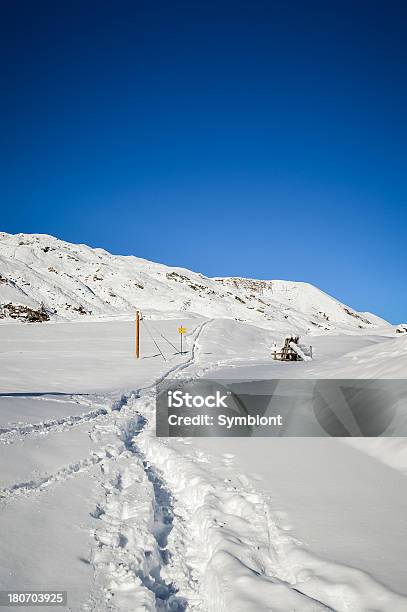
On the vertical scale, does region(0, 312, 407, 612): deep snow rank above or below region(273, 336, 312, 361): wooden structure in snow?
below

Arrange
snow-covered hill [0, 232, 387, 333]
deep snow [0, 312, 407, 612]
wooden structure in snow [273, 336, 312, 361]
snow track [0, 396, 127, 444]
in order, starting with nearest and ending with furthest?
deep snow [0, 312, 407, 612] → snow track [0, 396, 127, 444] → wooden structure in snow [273, 336, 312, 361] → snow-covered hill [0, 232, 387, 333]

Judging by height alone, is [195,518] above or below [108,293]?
below

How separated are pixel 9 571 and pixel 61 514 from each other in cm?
111

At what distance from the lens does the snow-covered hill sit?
52938 millimetres

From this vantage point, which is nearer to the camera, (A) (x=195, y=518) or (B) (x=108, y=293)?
(A) (x=195, y=518)

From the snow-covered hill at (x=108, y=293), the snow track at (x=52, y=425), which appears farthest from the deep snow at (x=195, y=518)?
the snow-covered hill at (x=108, y=293)

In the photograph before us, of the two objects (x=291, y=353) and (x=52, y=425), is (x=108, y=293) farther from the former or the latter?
(x=52, y=425)

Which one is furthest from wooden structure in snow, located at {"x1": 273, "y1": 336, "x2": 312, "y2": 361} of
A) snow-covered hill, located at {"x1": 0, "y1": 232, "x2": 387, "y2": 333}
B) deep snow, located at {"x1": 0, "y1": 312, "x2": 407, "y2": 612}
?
snow-covered hill, located at {"x1": 0, "y1": 232, "x2": 387, "y2": 333}

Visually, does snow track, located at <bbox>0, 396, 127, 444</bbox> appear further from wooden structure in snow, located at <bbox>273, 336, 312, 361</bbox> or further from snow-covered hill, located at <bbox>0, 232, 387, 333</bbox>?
snow-covered hill, located at <bbox>0, 232, 387, 333</bbox>

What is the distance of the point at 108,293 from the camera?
6656cm

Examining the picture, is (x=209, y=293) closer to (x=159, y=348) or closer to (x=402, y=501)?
(x=159, y=348)

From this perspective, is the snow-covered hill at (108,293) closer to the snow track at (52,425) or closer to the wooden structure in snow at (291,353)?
the wooden structure in snow at (291,353)

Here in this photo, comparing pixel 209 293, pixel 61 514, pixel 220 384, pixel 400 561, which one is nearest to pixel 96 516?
pixel 61 514

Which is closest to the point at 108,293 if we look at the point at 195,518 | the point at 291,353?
the point at 291,353
